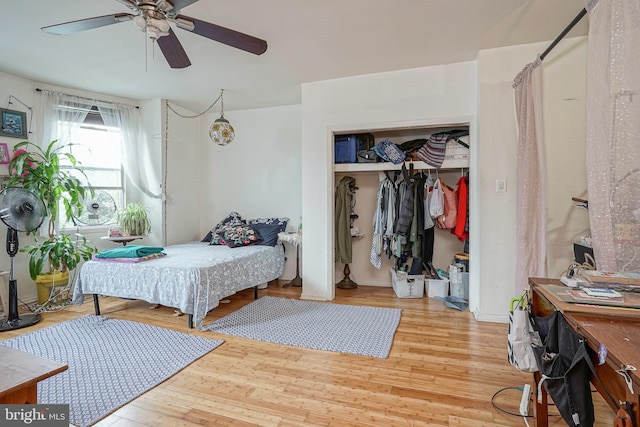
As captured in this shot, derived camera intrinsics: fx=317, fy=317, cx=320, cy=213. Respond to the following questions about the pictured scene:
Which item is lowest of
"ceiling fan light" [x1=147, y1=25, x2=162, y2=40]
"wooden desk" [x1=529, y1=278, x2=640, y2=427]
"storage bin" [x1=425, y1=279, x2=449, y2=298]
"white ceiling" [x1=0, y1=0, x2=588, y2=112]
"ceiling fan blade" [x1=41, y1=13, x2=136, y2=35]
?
"storage bin" [x1=425, y1=279, x2=449, y2=298]

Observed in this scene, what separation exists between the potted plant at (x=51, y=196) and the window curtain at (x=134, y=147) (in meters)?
0.59

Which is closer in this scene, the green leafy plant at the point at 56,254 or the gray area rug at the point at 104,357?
the gray area rug at the point at 104,357

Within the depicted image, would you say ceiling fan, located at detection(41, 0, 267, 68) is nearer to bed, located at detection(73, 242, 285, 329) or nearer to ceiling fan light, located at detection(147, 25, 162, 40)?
ceiling fan light, located at detection(147, 25, 162, 40)

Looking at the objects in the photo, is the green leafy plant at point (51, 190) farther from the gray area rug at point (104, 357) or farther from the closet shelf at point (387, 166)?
the closet shelf at point (387, 166)

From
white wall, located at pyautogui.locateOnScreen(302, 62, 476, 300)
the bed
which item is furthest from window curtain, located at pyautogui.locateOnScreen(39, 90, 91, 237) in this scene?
white wall, located at pyautogui.locateOnScreen(302, 62, 476, 300)

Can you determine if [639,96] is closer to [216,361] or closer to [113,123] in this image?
[216,361]

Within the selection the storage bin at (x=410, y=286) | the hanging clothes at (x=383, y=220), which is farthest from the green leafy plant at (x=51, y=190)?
the storage bin at (x=410, y=286)

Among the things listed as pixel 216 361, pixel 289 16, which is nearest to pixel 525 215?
pixel 289 16

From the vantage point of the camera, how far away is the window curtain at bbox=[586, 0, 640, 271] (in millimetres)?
1197

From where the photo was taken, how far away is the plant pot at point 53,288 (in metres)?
3.47

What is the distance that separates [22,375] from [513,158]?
11.4 ft

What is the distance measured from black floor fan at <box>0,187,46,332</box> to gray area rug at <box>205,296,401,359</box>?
72.2 inches

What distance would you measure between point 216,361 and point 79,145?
336 centimetres

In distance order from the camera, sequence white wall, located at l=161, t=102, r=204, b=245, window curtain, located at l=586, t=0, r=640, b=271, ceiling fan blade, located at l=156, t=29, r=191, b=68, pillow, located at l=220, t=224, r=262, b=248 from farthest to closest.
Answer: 1. white wall, located at l=161, t=102, r=204, b=245
2. pillow, located at l=220, t=224, r=262, b=248
3. ceiling fan blade, located at l=156, t=29, r=191, b=68
4. window curtain, located at l=586, t=0, r=640, b=271
